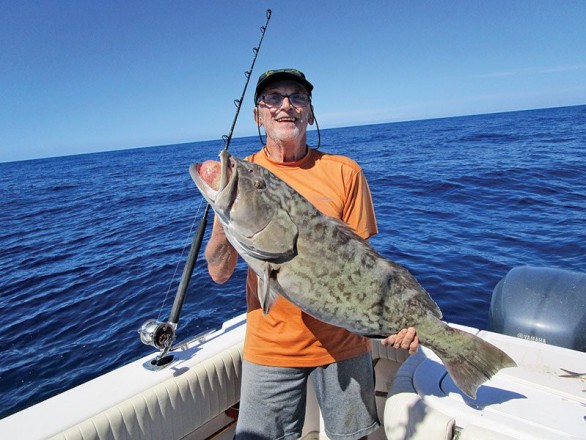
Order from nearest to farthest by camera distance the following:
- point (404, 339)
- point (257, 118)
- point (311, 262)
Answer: point (311, 262) → point (404, 339) → point (257, 118)

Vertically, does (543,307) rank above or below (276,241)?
below

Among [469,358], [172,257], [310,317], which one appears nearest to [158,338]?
[310,317]

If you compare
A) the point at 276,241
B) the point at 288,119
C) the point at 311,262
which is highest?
the point at 288,119

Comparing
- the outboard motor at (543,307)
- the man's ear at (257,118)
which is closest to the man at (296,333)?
the man's ear at (257,118)

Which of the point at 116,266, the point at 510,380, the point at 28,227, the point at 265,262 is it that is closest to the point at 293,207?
the point at 265,262

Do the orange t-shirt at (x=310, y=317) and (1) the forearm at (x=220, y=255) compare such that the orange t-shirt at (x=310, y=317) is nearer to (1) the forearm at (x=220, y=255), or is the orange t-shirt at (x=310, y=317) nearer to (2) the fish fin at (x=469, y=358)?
A: (1) the forearm at (x=220, y=255)

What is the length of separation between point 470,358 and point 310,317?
1245mm

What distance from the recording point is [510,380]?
130 inches

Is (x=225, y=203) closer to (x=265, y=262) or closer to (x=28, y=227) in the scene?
(x=265, y=262)

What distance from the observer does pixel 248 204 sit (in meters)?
2.42

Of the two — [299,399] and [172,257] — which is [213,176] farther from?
[172,257]

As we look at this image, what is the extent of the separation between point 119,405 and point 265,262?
170 cm

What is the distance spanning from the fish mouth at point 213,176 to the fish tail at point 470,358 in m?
1.94

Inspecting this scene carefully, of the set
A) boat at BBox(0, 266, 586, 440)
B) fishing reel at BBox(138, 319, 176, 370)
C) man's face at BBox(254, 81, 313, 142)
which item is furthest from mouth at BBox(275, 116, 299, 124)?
boat at BBox(0, 266, 586, 440)
